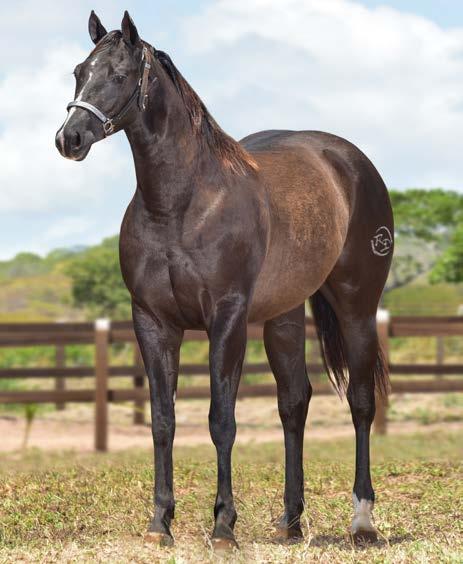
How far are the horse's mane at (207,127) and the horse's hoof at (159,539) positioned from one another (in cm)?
162

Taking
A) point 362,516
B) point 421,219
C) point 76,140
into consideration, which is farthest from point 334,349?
point 421,219

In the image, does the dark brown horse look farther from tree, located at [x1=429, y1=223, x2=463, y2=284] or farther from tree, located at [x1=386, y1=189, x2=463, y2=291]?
tree, located at [x1=386, y1=189, x2=463, y2=291]

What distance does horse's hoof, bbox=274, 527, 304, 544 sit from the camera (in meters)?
4.62

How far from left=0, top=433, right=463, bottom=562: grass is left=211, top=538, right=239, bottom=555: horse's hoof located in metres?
0.05

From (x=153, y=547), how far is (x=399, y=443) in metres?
6.83

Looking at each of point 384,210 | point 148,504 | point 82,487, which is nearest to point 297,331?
point 384,210

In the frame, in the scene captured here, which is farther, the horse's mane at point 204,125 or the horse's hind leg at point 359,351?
the horse's hind leg at point 359,351

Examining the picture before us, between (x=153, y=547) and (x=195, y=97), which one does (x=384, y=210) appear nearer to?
(x=195, y=97)

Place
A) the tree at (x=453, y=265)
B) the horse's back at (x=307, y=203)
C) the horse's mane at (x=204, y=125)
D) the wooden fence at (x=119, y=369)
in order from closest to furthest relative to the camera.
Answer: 1. the horse's mane at (x=204, y=125)
2. the horse's back at (x=307, y=203)
3. the wooden fence at (x=119, y=369)
4. the tree at (x=453, y=265)

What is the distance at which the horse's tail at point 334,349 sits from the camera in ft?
→ 16.7

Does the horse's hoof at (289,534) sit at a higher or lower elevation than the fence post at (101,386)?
lower

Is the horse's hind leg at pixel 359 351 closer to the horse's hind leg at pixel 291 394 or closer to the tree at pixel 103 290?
the horse's hind leg at pixel 291 394

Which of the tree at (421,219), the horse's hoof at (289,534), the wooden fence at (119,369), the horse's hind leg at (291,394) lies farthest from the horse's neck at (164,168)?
the tree at (421,219)

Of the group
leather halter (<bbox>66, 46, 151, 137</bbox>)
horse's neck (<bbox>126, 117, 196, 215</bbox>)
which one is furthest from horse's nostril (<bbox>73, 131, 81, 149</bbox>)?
horse's neck (<bbox>126, 117, 196, 215</bbox>)
